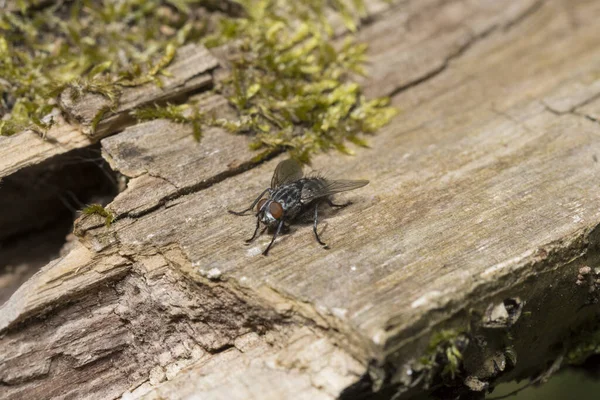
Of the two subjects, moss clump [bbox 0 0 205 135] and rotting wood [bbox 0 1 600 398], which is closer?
rotting wood [bbox 0 1 600 398]

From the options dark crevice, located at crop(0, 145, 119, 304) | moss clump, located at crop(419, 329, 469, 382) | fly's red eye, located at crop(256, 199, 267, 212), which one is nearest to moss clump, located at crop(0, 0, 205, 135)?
dark crevice, located at crop(0, 145, 119, 304)

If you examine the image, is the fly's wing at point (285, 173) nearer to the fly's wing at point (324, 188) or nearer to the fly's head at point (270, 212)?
the fly's wing at point (324, 188)

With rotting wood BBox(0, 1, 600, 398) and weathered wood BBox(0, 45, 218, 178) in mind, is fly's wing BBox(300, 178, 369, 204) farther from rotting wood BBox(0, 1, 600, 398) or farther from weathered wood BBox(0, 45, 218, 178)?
weathered wood BBox(0, 45, 218, 178)

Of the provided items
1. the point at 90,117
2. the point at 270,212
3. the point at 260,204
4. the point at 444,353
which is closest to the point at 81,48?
the point at 90,117

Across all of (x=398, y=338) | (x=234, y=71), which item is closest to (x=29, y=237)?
(x=234, y=71)

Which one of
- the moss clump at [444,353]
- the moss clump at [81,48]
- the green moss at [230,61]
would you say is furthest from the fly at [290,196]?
the moss clump at [81,48]

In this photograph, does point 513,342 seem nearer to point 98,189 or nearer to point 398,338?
point 398,338

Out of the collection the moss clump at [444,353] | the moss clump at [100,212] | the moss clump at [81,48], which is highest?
the moss clump at [81,48]
